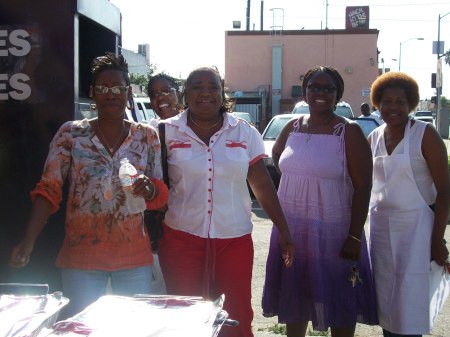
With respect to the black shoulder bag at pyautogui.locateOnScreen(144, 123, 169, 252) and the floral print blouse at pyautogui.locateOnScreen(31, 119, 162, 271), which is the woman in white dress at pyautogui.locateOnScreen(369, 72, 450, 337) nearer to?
the black shoulder bag at pyautogui.locateOnScreen(144, 123, 169, 252)

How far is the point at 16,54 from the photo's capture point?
348 cm

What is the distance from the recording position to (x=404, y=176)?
3799mm

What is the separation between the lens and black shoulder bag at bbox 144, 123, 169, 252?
3402mm

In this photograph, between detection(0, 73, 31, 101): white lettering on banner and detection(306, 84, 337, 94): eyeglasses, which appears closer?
detection(0, 73, 31, 101): white lettering on banner

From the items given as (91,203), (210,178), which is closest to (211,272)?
(210,178)

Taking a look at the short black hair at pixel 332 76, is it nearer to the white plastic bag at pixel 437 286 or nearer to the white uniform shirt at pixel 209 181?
the white uniform shirt at pixel 209 181

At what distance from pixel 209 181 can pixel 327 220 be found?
933 mm

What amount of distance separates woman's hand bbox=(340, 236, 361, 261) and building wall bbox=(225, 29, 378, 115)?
1225 inches

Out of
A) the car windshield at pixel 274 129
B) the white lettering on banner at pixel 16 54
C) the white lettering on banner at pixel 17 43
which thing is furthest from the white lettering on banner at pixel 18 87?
the car windshield at pixel 274 129

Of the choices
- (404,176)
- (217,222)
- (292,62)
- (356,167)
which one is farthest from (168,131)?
(292,62)

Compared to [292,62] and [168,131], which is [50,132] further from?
[292,62]

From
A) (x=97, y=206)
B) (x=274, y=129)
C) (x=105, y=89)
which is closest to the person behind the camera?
(x=97, y=206)

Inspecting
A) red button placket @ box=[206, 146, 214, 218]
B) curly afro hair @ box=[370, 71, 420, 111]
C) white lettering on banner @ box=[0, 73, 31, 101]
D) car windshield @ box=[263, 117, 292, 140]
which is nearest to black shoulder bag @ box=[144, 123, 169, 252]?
red button placket @ box=[206, 146, 214, 218]

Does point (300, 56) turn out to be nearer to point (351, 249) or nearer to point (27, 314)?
point (351, 249)
